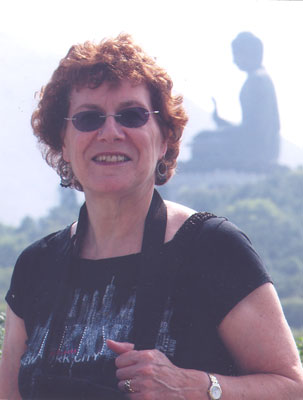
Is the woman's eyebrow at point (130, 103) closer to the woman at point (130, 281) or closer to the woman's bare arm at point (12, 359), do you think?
the woman at point (130, 281)

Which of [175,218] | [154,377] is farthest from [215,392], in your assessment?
[175,218]

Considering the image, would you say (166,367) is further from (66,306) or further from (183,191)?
(183,191)

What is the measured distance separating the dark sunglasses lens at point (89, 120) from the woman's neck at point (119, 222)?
259mm

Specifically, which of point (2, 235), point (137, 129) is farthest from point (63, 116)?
point (2, 235)

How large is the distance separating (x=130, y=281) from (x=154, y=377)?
42 cm

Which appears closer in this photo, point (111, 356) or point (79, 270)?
point (111, 356)

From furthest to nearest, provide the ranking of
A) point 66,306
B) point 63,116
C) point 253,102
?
point 253,102 < point 63,116 < point 66,306

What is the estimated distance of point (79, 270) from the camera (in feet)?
9.50

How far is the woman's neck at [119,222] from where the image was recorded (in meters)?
2.86

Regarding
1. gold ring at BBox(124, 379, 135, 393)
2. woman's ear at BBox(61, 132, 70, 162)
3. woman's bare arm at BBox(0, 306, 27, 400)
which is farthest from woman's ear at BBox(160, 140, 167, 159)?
gold ring at BBox(124, 379, 135, 393)

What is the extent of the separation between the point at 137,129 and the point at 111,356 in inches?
32.4

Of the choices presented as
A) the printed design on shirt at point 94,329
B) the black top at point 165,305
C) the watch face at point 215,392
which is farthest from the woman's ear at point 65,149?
the watch face at point 215,392

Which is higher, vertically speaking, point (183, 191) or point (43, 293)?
point (183, 191)

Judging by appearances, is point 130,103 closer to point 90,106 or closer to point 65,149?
point 90,106
